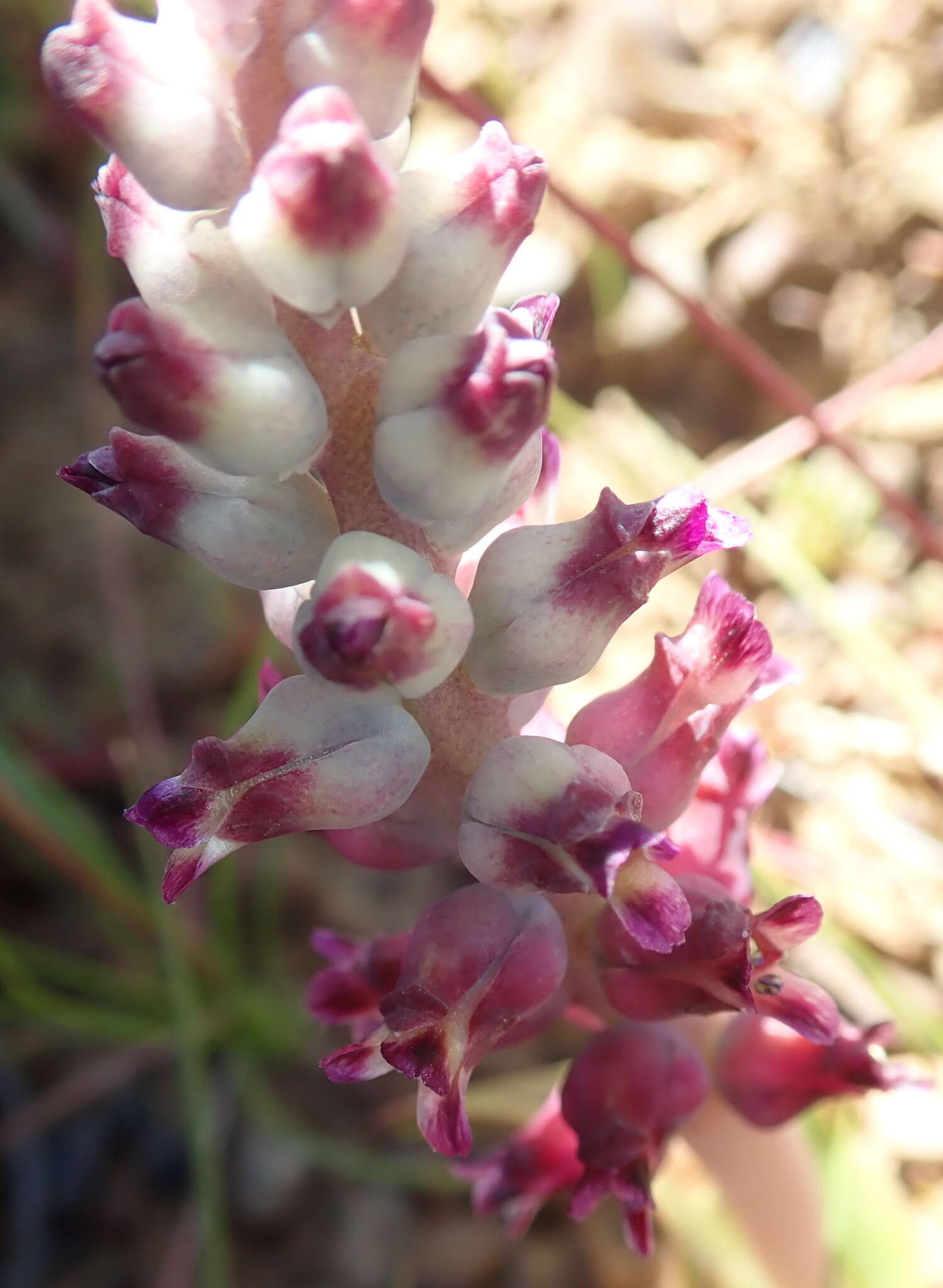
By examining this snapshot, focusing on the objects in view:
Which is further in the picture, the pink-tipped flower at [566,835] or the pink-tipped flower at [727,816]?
the pink-tipped flower at [727,816]

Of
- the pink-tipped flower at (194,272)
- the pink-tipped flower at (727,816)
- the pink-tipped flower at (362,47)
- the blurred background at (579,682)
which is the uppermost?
the pink-tipped flower at (362,47)

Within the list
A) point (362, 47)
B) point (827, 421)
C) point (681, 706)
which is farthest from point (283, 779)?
point (827, 421)

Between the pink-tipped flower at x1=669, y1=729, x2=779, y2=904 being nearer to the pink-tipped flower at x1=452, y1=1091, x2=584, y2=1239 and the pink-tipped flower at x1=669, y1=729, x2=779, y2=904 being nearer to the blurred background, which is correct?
the pink-tipped flower at x1=452, y1=1091, x2=584, y2=1239

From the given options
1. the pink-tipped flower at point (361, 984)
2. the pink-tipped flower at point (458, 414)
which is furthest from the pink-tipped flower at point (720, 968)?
the pink-tipped flower at point (458, 414)

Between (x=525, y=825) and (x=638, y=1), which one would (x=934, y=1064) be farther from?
(x=638, y=1)

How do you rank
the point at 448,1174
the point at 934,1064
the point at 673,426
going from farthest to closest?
the point at 673,426 → the point at 448,1174 → the point at 934,1064

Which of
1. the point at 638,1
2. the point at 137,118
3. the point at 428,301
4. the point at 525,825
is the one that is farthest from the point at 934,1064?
the point at 638,1

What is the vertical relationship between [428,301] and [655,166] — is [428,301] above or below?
above

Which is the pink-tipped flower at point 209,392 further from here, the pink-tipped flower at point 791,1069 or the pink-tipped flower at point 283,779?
the pink-tipped flower at point 791,1069
